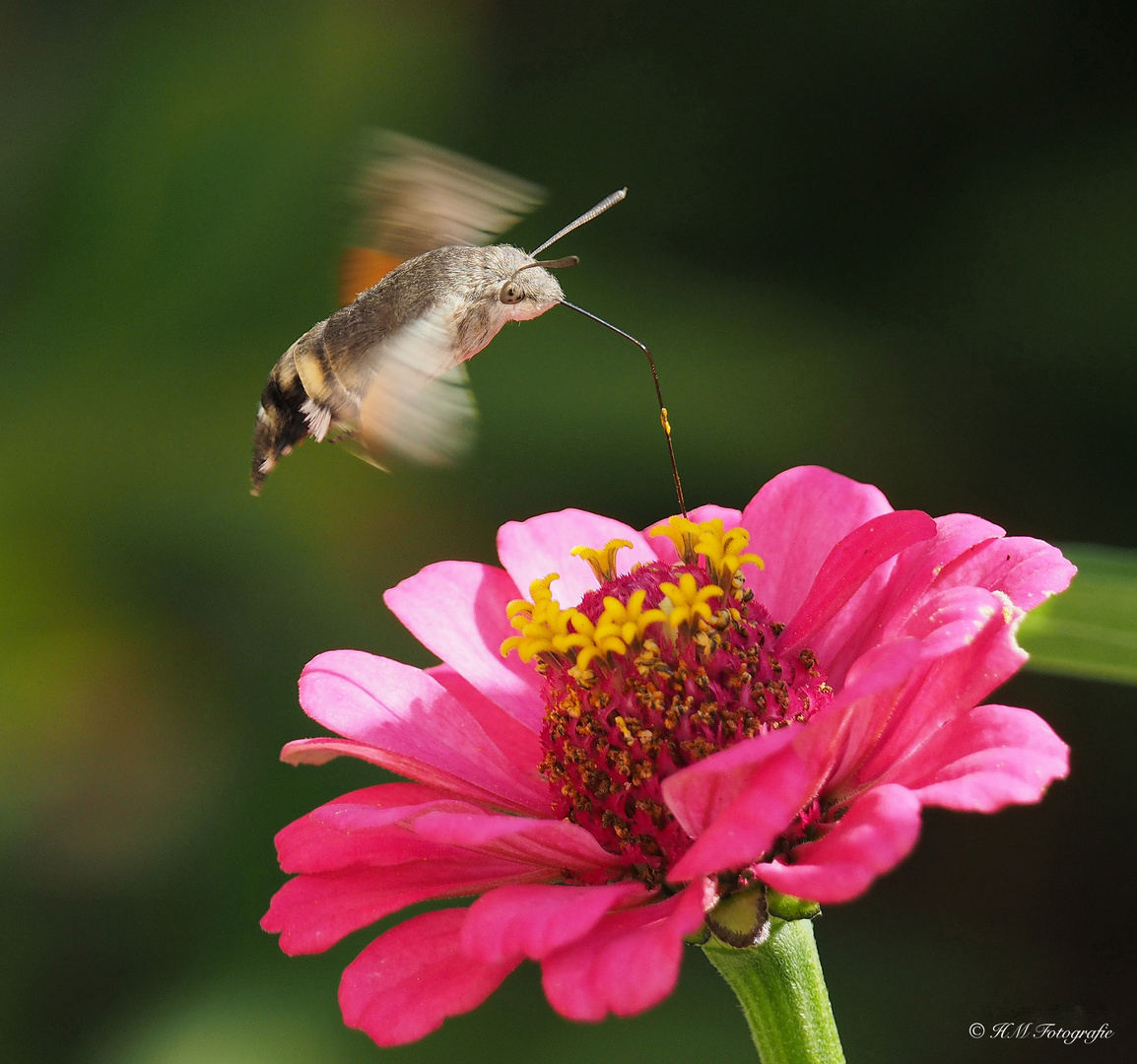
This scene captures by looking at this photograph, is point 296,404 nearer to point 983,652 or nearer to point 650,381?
point 983,652

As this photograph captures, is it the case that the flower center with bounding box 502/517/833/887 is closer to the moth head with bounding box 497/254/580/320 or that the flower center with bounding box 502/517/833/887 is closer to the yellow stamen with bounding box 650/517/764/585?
the yellow stamen with bounding box 650/517/764/585

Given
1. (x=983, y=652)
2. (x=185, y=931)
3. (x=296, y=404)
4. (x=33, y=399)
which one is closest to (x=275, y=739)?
(x=185, y=931)

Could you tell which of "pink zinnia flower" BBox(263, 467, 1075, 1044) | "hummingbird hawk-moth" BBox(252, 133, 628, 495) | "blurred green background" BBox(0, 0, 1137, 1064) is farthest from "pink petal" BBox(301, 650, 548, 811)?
"blurred green background" BBox(0, 0, 1137, 1064)

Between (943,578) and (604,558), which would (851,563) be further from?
(604,558)

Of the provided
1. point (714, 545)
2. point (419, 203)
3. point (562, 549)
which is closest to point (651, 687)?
point (714, 545)

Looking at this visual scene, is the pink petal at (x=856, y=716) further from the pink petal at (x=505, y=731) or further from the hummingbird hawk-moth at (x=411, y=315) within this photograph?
the hummingbird hawk-moth at (x=411, y=315)

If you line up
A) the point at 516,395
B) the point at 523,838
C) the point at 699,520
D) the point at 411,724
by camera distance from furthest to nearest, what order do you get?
1. the point at 516,395
2. the point at 699,520
3. the point at 411,724
4. the point at 523,838

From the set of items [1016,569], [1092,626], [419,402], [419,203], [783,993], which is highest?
[419,203]
